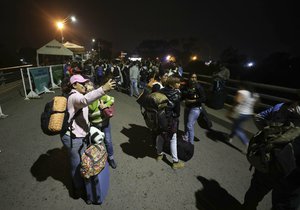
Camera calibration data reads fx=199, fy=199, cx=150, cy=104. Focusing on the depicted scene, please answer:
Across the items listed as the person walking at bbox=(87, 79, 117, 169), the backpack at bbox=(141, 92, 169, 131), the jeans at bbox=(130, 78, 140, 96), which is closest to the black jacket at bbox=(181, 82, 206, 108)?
the backpack at bbox=(141, 92, 169, 131)

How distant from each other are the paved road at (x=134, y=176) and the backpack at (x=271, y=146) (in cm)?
136

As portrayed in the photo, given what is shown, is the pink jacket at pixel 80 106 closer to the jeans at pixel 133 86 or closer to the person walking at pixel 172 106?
the person walking at pixel 172 106

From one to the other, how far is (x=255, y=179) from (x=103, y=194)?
2257mm

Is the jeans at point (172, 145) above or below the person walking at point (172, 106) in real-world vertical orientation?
below

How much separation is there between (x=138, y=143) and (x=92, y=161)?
9.07ft

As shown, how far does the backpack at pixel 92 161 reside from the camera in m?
2.70

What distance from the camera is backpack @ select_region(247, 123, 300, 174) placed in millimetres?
2049

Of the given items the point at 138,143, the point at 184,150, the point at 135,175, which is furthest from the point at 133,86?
the point at 135,175

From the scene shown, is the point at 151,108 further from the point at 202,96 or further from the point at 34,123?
the point at 34,123

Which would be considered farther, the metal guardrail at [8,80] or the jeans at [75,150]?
the metal guardrail at [8,80]

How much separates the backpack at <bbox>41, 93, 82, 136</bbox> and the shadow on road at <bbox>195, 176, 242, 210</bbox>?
242 cm

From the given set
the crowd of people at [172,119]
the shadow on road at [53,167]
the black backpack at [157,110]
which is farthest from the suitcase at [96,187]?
the black backpack at [157,110]

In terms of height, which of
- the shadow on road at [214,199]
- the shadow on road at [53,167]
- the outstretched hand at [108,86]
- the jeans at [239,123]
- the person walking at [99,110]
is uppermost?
the outstretched hand at [108,86]

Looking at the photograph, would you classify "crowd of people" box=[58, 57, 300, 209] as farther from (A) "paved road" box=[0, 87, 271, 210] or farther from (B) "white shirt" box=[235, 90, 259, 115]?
(A) "paved road" box=[0, 87, 271, 210]
